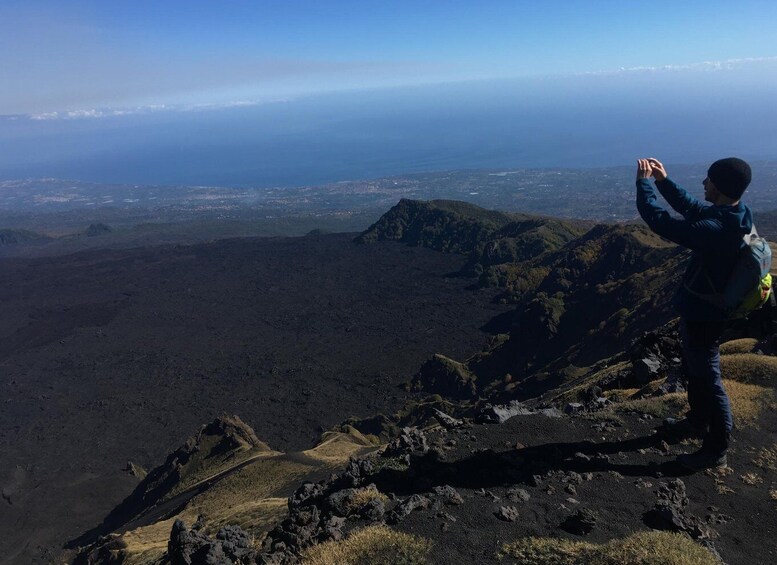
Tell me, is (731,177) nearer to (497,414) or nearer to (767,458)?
(767,458)

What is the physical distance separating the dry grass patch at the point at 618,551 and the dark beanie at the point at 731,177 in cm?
298

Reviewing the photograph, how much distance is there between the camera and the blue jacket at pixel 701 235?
173 inches

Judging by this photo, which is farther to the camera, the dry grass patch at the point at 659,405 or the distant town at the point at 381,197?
the distant town at the point at 381,197

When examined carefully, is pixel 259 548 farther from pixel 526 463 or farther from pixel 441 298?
pixel 441 298

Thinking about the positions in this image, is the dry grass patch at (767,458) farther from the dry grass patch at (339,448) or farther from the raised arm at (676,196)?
the dry grass patch at (339,448)

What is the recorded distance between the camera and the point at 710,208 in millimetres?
4551

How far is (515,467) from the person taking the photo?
6.10 m

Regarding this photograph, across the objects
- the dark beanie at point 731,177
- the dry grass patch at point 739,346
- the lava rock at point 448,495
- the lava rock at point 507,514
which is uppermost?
the dark beanie at point 731,177

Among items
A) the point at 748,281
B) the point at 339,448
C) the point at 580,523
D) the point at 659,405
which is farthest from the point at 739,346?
the point at 339,448

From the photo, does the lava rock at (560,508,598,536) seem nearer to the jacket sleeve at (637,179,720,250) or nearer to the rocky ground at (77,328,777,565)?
the rocky ground at (77,328,777,565)

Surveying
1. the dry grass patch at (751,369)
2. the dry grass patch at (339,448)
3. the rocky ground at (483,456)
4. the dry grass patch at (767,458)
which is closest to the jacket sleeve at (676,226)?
the rocky ground at (483,456)

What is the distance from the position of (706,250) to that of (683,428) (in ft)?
8.92

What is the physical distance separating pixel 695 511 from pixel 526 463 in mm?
1808

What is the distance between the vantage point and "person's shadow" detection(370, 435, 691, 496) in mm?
5781
